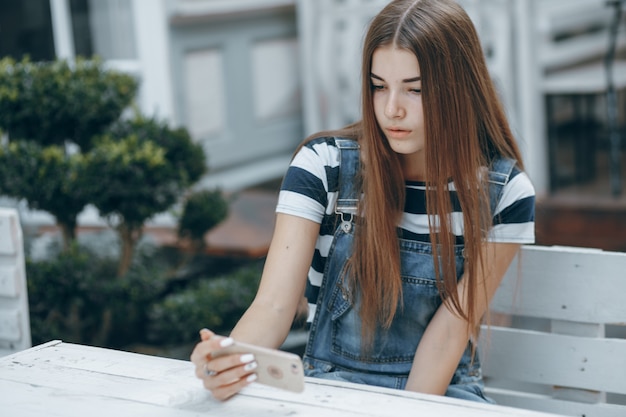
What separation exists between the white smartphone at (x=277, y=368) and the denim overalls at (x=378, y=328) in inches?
20.6

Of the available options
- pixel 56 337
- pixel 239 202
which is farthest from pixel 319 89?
pixel 56 337

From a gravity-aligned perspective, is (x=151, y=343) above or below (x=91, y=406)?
below

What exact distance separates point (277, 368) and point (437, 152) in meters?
0.65

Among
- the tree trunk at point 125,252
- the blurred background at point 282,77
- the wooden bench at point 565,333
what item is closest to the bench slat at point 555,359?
the wooden bench at point 565,333

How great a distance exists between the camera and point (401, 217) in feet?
6.41

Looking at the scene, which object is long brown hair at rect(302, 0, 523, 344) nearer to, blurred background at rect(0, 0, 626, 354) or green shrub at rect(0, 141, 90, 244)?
green shrub at rect(0, 141, 90, 244)

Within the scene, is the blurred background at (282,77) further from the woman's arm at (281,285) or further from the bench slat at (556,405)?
the woman's arm at (281,285)

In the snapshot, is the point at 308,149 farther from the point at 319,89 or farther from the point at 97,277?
the point at 319,89

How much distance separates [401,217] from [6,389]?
862 mm

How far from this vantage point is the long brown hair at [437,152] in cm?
181

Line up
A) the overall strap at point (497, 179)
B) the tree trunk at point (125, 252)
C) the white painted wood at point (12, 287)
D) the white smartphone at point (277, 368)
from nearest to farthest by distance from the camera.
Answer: the white smartphone at point (277, 368), the overall strap at point (497, 179), the white painted wood at point (12, 287), the tree trunk at point (125, 252)

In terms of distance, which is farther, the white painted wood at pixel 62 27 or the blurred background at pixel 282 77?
the white painted wood at pixel 62 27

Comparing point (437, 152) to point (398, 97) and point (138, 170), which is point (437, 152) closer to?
point (398, 97)

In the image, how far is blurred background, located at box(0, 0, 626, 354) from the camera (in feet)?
15.3
